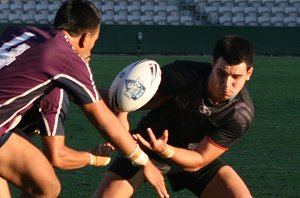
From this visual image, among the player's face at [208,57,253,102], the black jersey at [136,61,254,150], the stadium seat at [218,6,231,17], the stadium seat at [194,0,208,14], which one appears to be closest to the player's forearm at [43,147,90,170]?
the black jersey at [136,61,254,150]

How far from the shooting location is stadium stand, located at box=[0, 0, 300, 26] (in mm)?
30375

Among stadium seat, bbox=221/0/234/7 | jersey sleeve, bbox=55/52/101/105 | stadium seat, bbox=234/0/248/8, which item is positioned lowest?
stadium seat, bbox=234/0/248/8

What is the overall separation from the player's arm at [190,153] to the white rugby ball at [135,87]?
330mm

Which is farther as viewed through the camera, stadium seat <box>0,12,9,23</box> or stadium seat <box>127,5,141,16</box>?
stadium seat <box>127,5,141,16</box>

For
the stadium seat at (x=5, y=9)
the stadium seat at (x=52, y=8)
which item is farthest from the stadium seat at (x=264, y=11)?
the stadium seat at (x=5, y=9)

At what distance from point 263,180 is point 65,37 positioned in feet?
12.8

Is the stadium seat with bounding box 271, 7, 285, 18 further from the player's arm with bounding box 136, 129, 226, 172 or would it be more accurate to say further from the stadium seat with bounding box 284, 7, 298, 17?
the player's arm with bounding box 136, 129, 226, 172

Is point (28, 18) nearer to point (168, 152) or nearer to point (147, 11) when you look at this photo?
point (147, 11)

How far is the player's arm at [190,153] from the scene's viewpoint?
5.53 m

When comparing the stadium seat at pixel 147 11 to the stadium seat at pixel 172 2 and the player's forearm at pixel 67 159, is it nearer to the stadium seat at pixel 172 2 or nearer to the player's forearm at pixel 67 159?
the stadium seat at pixel 172 2

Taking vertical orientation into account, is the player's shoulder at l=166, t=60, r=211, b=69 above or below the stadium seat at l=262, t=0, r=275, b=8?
above

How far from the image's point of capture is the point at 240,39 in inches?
238

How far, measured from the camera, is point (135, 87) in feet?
18.9

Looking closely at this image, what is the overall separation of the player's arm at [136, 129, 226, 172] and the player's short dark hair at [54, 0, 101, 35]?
0.76 metres
